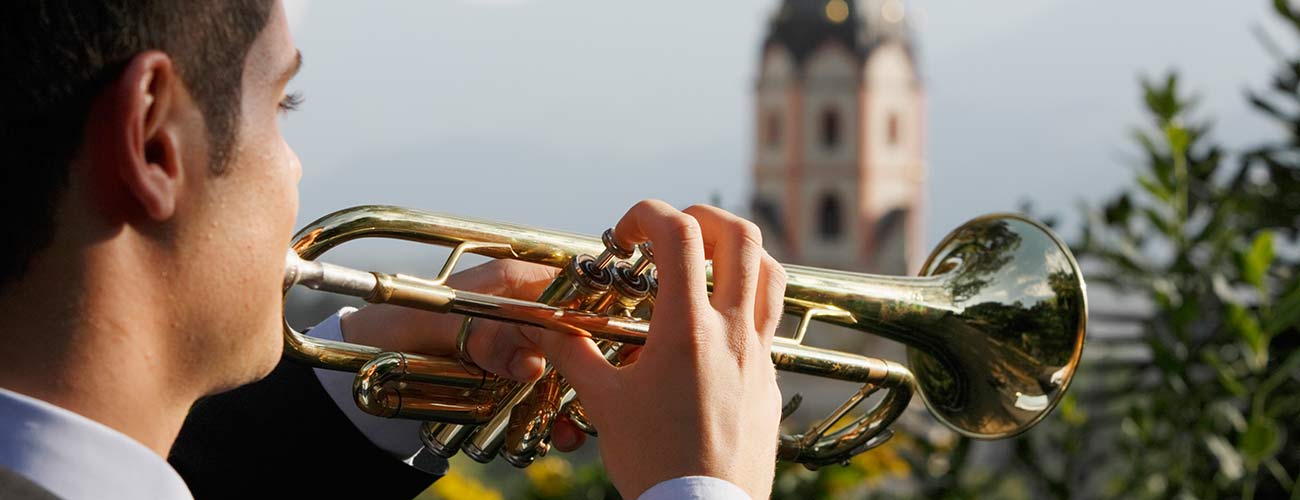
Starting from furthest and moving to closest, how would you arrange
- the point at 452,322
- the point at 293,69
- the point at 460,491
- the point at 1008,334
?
1. the point at 460,491
2. the point at 1008,334
3. the point at 452,322
4. the point at 293,69

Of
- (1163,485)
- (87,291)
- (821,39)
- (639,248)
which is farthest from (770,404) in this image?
(821,39)

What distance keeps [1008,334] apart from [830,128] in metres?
52.5

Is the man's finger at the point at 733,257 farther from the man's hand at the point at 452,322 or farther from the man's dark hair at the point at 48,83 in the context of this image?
the man's dark hair at the point at 48,83

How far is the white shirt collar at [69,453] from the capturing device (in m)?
0.96

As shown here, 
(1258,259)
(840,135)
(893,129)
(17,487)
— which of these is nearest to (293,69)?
(17,487)

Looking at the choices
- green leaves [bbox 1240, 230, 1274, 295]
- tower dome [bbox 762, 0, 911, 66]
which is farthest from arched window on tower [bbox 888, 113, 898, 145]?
green leaves [bbox 1240, 230, 1274, 295]

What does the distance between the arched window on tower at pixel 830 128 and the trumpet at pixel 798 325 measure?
51593 mm

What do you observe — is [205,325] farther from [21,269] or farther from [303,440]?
[303,440]

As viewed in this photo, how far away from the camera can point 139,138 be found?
0.98 m

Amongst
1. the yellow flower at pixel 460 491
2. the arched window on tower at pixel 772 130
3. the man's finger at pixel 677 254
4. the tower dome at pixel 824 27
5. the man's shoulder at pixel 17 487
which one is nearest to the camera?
the man's shoulder at pixel 17 487

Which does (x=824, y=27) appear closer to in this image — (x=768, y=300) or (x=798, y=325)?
(x=798, y=325)

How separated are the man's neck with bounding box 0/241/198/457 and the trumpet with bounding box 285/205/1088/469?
0.39m

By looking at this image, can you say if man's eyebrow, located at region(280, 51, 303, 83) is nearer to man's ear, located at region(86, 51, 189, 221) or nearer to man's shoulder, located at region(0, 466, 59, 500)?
man's ear, located at region(86, 51, 189, 221)

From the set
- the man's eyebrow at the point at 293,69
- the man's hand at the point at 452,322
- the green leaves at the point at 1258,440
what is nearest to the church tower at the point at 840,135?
the green leaves at the point at 1258,440
